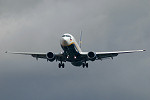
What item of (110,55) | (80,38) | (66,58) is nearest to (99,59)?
(110,55)

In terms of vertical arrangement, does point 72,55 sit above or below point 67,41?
below

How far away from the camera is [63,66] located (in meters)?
76.3

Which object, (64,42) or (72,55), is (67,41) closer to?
(64,42)

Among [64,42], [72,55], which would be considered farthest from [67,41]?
[72,55]

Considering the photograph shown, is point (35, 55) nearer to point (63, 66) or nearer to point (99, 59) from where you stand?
point (63, 66)

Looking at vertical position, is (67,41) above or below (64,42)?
above

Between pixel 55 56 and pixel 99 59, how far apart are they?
9045mm

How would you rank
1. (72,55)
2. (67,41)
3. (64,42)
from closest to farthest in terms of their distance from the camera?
(64,42) → (67,41) → (72,55)

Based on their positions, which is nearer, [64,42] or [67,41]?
[64,42]

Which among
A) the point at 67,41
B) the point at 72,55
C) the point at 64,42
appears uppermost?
the point at 67,41

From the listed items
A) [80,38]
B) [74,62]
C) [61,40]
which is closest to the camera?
[61,40]

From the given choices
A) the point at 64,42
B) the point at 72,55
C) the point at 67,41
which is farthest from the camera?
the point at 72,55

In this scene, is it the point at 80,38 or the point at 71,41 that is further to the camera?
the point at 80,38

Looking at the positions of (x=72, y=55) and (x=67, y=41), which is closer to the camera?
(x=67, y=41)
